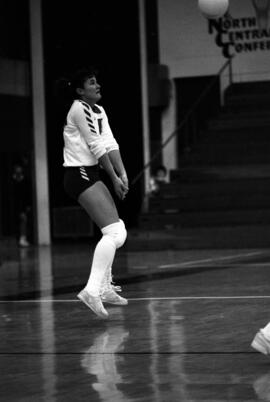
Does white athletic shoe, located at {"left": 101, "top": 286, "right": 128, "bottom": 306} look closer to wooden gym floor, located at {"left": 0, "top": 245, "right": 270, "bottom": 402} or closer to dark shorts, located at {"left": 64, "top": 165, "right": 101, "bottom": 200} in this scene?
wooden gym floor, located at {"left": 0, "top": 245, "right": 270, "bottom": 402}

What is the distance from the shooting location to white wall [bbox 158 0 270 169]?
24859 mm

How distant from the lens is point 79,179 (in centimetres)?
920

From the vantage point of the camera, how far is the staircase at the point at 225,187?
67.7 ft

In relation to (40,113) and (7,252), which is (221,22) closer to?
(40,113)

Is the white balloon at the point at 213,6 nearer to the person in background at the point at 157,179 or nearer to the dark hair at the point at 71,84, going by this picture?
the person in background at the point at 157,179

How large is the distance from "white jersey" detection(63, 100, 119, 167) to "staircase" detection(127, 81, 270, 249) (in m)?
10.9

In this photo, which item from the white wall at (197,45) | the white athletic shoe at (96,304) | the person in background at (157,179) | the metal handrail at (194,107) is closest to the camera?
the white athletic shoe at (96,304)

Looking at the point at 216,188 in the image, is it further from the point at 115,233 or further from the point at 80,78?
the point at 115,233

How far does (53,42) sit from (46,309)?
16.3m

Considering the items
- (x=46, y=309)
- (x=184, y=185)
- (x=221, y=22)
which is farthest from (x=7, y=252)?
(x=46, y=309)

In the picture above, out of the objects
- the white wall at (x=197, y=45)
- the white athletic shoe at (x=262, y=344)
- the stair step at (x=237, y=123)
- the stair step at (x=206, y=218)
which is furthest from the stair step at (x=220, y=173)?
the white athletic shoe at (x=262, y=344)

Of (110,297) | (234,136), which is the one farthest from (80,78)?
(234,136)

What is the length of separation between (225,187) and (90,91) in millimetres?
13012

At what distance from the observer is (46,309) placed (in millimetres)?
9805
